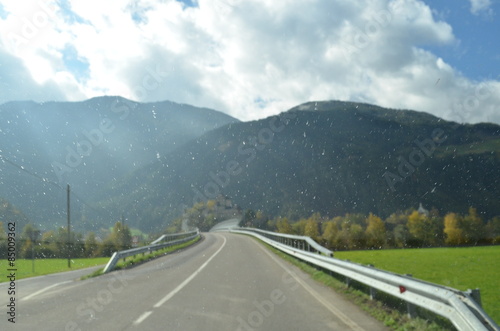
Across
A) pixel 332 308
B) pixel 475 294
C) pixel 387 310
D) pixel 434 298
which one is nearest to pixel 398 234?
pixel 332 308

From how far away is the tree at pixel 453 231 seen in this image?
38.6 meters

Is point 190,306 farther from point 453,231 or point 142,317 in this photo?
point 453,231

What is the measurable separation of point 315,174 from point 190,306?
15690cm

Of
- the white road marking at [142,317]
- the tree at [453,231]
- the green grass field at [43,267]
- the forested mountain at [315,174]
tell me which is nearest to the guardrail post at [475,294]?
the white road marking at [142,317]

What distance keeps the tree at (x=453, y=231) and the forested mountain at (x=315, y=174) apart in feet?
153

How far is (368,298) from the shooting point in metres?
8.59

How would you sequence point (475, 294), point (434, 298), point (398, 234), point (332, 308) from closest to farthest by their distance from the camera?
1. point (475, 294)
2. point (434, 298)
3. point (332, 308)
4. point (398, 234)

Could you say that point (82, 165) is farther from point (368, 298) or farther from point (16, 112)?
point (368, 298)

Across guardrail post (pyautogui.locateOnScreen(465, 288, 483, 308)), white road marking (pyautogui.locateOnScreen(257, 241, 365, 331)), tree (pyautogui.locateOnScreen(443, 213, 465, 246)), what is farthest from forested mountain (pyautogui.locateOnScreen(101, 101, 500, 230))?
guardrail post (pyautogui.locateOnScreen(465, 288, 483, 308))

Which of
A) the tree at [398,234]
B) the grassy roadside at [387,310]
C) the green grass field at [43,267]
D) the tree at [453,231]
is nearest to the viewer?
the grassy roadside at [387,310]

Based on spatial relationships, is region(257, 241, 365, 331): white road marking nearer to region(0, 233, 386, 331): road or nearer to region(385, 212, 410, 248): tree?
region(0, 233, 386, 331): road

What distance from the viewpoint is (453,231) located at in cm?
4600

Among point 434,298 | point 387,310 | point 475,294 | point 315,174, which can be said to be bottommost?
point 387,310

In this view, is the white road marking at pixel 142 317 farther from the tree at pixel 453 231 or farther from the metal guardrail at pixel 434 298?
the tree at pixel 453 231
